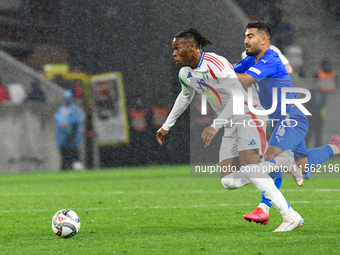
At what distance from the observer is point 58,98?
43.8 feet

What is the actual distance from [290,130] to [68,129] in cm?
855

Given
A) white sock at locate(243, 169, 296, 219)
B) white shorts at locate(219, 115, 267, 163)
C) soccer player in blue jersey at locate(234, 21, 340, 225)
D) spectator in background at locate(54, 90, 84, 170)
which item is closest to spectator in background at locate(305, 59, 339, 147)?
spectator in background at locate(54, 90, 84, 170)

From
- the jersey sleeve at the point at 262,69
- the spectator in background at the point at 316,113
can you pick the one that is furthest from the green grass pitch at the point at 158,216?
the spectator in background at the point at 316,113

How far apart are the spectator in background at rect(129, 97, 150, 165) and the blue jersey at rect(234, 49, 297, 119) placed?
8.51 metres

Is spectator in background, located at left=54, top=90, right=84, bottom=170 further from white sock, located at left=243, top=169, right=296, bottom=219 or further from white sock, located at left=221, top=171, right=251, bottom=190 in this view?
white sock, located at left=243, top=169, right=296, bottom=219

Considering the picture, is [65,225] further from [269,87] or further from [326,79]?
[326,79]

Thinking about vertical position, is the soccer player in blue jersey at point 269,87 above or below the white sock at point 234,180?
above

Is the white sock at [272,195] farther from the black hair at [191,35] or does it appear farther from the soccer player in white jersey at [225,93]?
the black hair at [191,35]

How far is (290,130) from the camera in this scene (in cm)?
522

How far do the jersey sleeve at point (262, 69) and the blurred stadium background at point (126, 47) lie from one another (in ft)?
28.2

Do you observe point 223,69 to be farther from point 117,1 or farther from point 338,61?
point 338,61

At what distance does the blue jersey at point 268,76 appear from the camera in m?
5.23

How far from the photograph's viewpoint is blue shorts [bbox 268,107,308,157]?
520cm

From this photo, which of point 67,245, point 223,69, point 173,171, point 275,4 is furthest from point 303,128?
point 275,4
